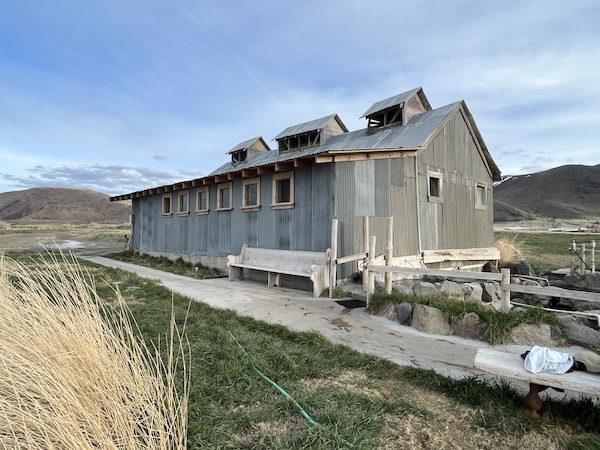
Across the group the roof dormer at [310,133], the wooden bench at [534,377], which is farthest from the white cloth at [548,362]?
the roof dormer at [310,133]

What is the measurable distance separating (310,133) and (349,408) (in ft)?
42.3

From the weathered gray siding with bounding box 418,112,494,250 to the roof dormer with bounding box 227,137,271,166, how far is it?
9.62 meters

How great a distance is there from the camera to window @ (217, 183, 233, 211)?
1232 cm

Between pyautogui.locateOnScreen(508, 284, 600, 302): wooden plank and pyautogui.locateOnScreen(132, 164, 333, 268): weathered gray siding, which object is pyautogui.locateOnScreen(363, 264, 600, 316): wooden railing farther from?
pyautogui.locateOnScreen(132, 164, 333, 268): weathered gray siding

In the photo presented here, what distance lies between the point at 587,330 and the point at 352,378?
11.9ft

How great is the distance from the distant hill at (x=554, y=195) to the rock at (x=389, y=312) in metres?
125

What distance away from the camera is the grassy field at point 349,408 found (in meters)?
2.60

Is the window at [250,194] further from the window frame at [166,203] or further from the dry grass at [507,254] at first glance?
the dry grass at [507,254]

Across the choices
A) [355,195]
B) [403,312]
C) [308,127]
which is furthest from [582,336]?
[308,127]

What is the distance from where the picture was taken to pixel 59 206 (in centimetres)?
11644

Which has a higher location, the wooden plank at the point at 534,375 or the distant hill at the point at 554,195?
the distant hill at the point at 554,195

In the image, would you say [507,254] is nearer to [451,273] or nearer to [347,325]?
[451,273]

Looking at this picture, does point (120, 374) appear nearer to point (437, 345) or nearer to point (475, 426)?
point (475, 426)

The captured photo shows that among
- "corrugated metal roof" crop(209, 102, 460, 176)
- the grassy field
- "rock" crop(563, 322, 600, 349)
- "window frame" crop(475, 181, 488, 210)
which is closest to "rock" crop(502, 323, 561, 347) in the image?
"rock" crop(563, 322, 600, 349)
